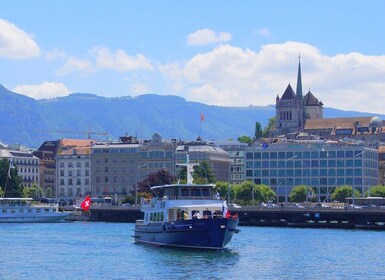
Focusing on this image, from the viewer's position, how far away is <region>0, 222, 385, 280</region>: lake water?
73.2 m

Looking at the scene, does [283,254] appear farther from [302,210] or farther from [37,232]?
[302,210]

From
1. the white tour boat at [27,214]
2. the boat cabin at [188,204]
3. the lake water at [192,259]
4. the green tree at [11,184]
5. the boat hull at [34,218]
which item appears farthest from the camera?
the green tree at [11,184]

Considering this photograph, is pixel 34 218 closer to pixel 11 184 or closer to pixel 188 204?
pixel 11 184

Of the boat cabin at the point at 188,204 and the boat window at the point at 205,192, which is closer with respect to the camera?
the boat cabin at the point at 188,204

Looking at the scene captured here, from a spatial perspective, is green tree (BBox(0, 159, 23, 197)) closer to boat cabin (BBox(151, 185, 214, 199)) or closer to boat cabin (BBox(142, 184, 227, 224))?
boat cabin (BBox(142, 184, 227, 224))


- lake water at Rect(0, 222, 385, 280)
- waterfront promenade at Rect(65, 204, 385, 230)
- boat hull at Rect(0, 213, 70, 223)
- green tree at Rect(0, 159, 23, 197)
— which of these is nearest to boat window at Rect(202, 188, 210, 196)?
lake water at Rect(0, 222, 385, 280)

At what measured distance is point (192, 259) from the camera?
269 feet

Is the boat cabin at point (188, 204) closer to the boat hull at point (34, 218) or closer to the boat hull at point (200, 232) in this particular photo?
the boat hull at point (200, 232)

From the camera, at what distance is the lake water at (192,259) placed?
73.2 meters

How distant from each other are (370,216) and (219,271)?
249 ft

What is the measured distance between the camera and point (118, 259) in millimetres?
85188

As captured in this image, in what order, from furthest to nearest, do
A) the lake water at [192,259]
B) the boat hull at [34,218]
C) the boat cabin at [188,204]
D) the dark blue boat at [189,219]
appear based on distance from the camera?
the boat hull at [34,218] < the boat cabin at [188,204] < the dark blue boat at [189,219] < the lake water at [192,259]

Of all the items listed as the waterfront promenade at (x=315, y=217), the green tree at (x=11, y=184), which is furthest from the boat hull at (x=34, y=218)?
the waterfront promenade at (x=315, y=217)

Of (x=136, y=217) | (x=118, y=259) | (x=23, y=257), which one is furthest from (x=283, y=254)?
(x=136, y=217)
